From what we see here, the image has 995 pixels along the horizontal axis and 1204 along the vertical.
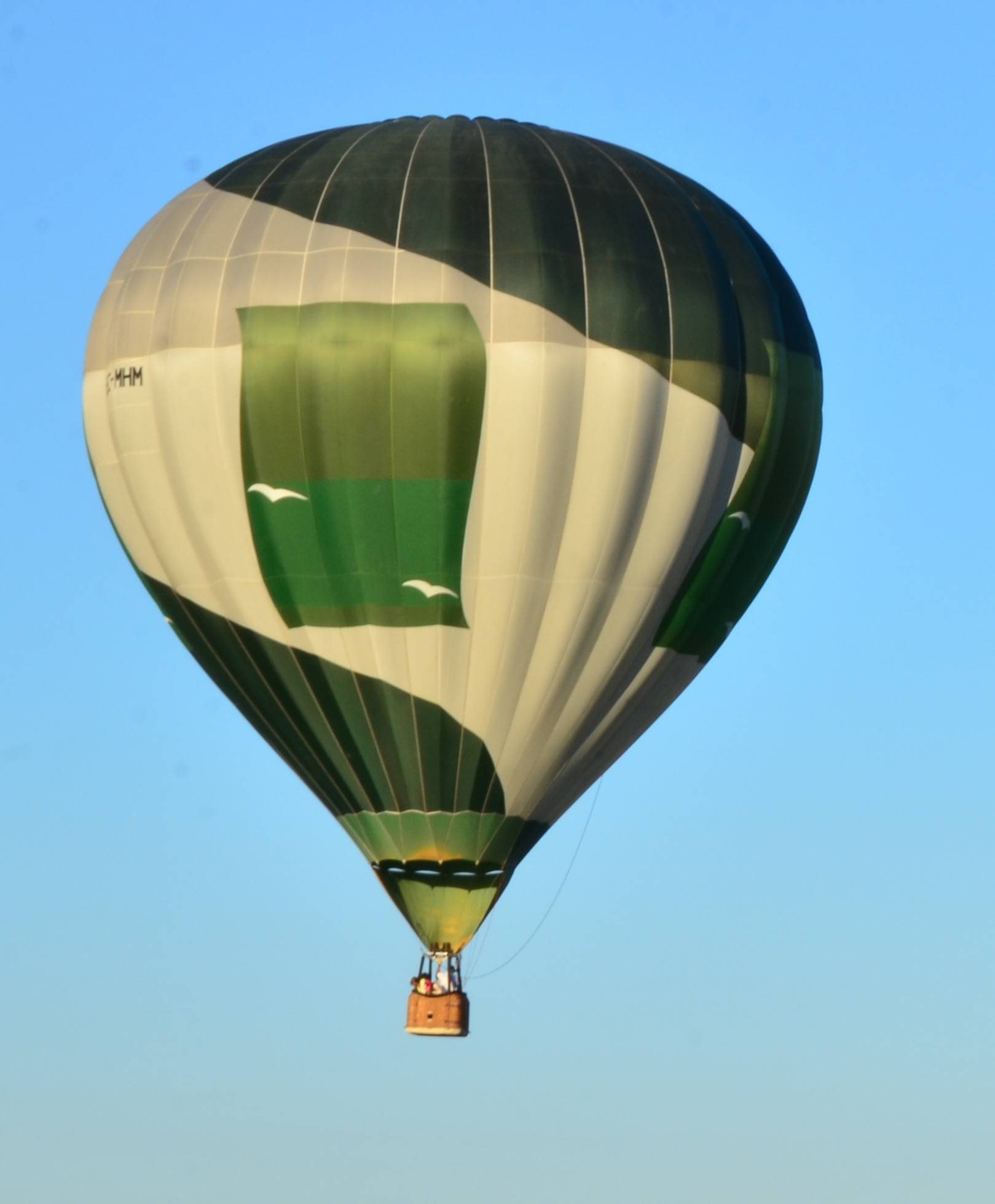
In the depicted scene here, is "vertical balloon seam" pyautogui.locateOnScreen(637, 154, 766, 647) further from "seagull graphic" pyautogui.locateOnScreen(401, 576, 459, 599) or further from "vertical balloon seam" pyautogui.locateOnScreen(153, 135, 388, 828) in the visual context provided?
"vertical balloon seam" pyautogui.locateOnScreen(153, 135, 388, 828)

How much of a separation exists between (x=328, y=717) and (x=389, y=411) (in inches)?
121

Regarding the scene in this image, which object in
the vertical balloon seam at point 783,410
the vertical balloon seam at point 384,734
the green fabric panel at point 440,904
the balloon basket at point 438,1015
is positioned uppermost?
the vertical balloon seam at point 783,410

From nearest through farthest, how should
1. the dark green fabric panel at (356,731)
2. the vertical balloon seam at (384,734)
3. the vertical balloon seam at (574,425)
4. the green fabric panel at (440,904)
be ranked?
the vertical balloon seam at (574,425)
the vertical balloon seam at (384,734)
the dark green fabric panel at (356,731)
the green fabric panel at (440,904)

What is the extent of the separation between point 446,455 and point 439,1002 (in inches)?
202

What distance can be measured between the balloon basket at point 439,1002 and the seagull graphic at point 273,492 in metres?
4.52

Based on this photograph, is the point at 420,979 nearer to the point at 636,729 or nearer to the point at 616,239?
the point at 636,729

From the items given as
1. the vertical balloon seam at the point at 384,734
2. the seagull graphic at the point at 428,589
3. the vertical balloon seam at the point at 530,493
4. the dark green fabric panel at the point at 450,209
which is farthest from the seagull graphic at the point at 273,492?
the dark green fabric panel at the point at 450,209

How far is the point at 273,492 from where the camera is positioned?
4212 cm

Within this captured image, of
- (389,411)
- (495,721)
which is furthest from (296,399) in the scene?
(495,721)

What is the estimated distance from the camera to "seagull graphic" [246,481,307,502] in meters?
42.1

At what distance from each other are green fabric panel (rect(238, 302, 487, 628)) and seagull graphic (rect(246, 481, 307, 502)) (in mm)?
17

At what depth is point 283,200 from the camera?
140 ft

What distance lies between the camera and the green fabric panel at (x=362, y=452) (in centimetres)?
4162

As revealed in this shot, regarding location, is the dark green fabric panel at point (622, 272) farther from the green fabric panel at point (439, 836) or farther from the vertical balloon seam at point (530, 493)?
the green fabric panel at point (439, 836)
